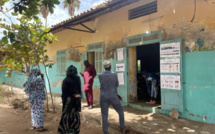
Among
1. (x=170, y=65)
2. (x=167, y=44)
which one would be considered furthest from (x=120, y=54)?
(x=170, y=65)

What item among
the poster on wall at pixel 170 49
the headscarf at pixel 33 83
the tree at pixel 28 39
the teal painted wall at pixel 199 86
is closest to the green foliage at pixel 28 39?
the tree at pixel 28 39

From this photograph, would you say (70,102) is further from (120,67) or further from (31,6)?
(120,67)

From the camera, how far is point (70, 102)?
130 inches

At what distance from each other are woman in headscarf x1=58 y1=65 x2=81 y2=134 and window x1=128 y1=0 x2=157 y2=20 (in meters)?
3.02

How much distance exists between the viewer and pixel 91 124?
4535mm

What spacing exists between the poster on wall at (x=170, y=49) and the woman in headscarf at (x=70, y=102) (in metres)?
2.49

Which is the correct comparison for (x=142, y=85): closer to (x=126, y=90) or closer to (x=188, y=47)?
(x=126, y=90)

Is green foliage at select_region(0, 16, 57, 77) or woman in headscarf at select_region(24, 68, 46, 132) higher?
green foliage at select_region(0, 16, 57, 77)

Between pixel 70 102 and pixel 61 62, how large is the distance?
621cm

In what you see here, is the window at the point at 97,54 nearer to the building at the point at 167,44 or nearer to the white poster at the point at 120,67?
the building at the point at 167,44

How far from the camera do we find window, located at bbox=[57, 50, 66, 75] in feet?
29.5

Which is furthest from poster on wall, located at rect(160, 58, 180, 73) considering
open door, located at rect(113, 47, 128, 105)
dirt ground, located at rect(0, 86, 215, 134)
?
open door, located at rect(113, 47, 128, 105)

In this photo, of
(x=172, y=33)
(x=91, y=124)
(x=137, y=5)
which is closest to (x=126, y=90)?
(x=91, y=124)

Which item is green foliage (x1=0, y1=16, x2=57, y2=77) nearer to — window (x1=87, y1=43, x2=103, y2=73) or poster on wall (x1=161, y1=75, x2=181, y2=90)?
window (x1=87, y1=43, x2=103, y2=73)
